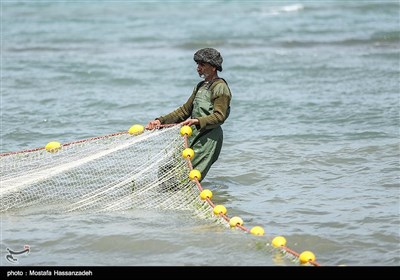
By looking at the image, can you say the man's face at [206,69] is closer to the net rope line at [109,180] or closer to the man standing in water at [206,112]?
the man standing in water at [206,112]

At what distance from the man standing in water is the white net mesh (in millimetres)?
189

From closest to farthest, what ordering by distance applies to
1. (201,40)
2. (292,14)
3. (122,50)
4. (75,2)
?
(122,50) → (201,40) → (292,14) → (75,2)

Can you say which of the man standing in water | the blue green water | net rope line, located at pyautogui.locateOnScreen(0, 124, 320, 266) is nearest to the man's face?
the man standing in water

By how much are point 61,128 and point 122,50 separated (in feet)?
28.1

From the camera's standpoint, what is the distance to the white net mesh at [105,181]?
24.3ft

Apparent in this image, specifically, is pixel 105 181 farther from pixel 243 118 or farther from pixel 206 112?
pixel 243 118

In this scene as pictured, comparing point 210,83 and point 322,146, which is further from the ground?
point 210,83

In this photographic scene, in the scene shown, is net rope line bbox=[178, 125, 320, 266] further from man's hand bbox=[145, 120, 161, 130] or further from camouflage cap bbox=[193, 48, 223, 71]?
camouflage cap bbox=[193, 48, 223, 71]

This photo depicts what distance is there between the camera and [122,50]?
65.4ft

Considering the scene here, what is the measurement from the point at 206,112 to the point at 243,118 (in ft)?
14.7

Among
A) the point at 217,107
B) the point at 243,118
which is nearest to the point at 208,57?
the point at 217,107

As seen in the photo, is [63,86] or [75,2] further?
[75,2]

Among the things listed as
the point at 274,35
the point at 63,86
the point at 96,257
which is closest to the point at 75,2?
the point at 274,35

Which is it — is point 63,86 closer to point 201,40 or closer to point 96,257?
point 201,40
